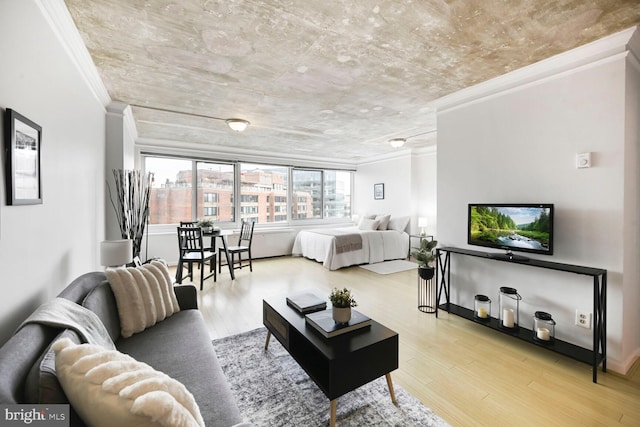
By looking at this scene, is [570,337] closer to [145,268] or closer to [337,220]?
[145,268]

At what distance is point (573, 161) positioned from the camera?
2348 millimetres

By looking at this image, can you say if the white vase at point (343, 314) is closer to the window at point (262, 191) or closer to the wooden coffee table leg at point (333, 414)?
the wooden coffee table leg at point (333, 414)

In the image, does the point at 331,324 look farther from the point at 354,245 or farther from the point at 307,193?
the point at 307,193

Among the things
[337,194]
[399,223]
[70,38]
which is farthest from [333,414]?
[337,194]

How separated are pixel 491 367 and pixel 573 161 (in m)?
1.87

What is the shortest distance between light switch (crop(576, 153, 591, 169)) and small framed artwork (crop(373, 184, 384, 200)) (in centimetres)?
499

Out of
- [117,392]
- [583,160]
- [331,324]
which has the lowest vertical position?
[331,324]

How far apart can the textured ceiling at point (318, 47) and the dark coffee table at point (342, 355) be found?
212 centimetres

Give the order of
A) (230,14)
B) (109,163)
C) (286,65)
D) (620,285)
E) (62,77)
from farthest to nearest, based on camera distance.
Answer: (109,163), (286,65), (620,285), (62,77), (230,14)

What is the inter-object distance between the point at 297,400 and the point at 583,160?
9.58 ft

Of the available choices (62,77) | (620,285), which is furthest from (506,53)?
(62,77)

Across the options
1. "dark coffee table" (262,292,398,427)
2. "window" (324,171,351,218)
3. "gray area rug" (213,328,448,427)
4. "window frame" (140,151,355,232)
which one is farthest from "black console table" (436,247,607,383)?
"window" (324,171,351,218)

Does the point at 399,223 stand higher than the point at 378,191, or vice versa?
the point at 378,191

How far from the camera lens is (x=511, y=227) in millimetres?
2605
